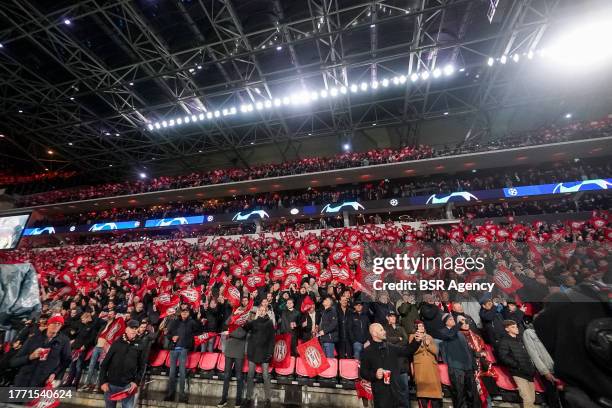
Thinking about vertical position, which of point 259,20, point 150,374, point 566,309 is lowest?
point 150,374

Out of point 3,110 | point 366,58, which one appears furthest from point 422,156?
point 3,110

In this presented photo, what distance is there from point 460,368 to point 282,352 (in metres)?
3.50

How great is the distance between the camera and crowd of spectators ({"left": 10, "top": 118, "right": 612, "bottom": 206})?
54.0ft

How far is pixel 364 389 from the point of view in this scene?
493cm

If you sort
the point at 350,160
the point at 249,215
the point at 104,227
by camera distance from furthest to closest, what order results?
1. the point at 104,227
2. the point at 249,215
3. the point at 350,160

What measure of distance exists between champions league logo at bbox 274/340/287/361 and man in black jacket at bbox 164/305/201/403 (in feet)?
6.20

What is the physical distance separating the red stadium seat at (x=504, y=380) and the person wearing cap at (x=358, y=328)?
7.97 feet

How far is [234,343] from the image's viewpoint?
5656 mm

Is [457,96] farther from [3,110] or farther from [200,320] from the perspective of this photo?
[3,110]

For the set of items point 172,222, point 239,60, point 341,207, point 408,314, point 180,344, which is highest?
point 239,60

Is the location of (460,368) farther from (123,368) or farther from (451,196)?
(451,196)

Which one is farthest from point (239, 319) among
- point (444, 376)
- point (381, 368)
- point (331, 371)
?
point (444, 376)

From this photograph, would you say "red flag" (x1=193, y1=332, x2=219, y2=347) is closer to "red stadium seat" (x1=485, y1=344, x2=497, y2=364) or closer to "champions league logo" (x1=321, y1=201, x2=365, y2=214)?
"red stadium seat" (x1=485, y1=344, x2=497, y2=364)

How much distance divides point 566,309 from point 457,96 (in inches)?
863
